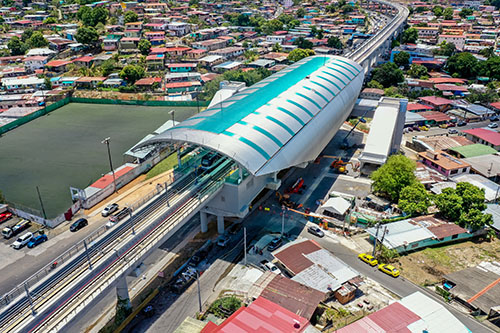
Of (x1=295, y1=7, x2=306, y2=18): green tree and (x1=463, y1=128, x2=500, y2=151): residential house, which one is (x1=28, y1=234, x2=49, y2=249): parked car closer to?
(x1=463, y1=128, x2=500, y2=151): residential house

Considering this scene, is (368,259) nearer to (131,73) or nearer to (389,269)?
(389,269)

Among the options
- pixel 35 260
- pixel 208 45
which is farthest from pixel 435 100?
pixel 35 260

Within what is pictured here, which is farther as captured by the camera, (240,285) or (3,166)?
(3,166)

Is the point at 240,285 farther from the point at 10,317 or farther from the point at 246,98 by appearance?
the point at 246,98

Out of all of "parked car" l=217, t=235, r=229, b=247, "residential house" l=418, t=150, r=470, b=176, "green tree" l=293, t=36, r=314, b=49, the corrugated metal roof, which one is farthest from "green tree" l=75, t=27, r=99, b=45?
"residential house" l=418, t=150, r=470, b=176

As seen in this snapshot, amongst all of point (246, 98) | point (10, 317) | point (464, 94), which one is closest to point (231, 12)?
point (464, 94)
